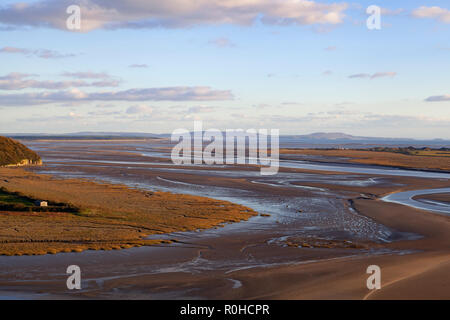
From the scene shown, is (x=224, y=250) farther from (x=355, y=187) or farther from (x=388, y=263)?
(x=355, y=187)

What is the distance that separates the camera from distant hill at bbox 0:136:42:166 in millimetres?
62281

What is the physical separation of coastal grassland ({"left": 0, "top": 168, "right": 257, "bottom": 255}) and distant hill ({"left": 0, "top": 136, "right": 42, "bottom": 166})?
94.5 feet

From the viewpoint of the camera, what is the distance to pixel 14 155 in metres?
64.4

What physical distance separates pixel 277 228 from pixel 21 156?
53.8 meters

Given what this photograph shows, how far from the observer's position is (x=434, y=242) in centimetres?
2069

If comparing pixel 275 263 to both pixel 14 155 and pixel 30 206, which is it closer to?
pixel 30 206

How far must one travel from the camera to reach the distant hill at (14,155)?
6228 centimetres

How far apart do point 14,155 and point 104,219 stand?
4754 centimetres

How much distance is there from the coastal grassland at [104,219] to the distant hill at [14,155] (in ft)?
94.5

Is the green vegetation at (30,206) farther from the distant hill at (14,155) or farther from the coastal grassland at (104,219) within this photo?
the distant hill at (14,155)

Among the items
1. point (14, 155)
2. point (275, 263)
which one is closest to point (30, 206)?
point (275, 263)

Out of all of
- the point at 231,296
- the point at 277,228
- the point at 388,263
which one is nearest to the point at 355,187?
the point at 277,228

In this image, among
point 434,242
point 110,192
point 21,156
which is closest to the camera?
point 434,242

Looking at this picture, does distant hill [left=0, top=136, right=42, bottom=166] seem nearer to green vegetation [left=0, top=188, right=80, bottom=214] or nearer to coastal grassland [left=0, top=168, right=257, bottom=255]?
coastal grassland [left=0, top=168, right=257, bottom=255]
